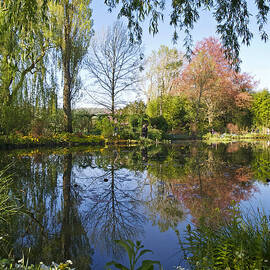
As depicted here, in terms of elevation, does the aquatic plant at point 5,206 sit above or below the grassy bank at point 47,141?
below

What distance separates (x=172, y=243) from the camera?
7.47 ft

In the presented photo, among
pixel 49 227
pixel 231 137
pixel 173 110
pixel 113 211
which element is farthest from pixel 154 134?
pixel 49 227

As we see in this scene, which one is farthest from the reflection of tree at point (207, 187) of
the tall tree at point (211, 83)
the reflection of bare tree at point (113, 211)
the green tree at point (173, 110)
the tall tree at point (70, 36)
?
the green tree at point (173, 110)

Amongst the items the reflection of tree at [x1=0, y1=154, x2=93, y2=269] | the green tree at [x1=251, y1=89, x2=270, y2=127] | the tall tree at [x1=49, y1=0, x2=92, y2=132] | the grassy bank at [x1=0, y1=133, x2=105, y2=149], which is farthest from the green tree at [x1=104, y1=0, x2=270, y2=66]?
the green tree at [x1=251, y1=89, x2=270, y2=127]

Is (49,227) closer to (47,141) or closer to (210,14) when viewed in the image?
(210,14)

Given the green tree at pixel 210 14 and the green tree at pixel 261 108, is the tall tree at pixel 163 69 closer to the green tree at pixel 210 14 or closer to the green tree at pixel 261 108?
the green tree at pixel 261 108

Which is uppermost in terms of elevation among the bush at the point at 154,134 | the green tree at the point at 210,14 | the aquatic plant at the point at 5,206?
the green tree at the point at 210,14

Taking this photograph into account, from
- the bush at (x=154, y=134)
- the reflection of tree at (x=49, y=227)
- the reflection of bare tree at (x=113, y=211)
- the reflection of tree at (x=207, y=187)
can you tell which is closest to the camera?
the reflection of tree at (x=49, y=227)

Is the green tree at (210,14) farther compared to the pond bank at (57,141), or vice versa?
the pond bank at (57,141)

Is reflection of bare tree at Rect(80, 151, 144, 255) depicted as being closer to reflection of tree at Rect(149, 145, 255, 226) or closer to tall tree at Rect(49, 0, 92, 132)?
reflection of tree at Rect(149, 145, 255, 226)

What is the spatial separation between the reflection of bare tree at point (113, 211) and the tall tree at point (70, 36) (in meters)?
11.0

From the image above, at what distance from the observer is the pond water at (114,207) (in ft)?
7.04

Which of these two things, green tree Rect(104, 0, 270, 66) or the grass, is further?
the grass

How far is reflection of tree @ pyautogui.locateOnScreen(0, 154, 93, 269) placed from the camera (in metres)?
2.06
